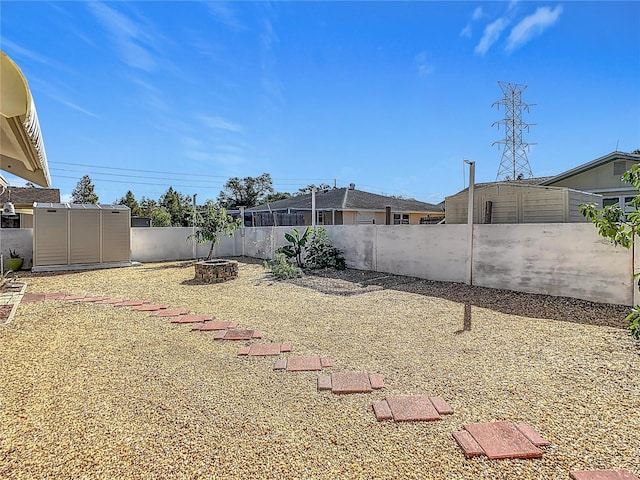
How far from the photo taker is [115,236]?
42.6ft

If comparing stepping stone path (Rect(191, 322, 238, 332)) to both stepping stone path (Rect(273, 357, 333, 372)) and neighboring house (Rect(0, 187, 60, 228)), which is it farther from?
neighboring house (Rect(0, 187, 60, 228))

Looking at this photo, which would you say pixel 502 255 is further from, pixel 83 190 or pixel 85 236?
pixel 83 190

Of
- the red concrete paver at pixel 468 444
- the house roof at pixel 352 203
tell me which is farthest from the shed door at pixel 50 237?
the red concrete paver at pixel 468 444

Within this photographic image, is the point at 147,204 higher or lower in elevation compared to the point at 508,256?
higher

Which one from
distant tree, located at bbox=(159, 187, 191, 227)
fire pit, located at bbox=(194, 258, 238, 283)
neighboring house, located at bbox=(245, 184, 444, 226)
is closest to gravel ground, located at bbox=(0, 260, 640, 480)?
fire pit, located at bbox=(194, 258, 238, 283)

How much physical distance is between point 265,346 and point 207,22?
8.43m

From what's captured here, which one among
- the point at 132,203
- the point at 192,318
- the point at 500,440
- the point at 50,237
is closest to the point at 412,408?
the point at 500,440

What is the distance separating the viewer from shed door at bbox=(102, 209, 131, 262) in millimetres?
12789

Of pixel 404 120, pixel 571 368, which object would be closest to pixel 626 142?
pixel 404 120

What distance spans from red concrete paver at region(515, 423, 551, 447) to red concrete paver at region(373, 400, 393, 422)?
910mm

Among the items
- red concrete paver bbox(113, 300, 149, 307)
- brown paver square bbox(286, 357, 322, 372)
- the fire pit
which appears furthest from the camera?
the fire pit

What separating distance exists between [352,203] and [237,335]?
18259 millimetres

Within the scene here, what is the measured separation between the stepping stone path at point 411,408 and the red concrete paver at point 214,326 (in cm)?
306

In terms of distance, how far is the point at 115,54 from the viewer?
1143cm
